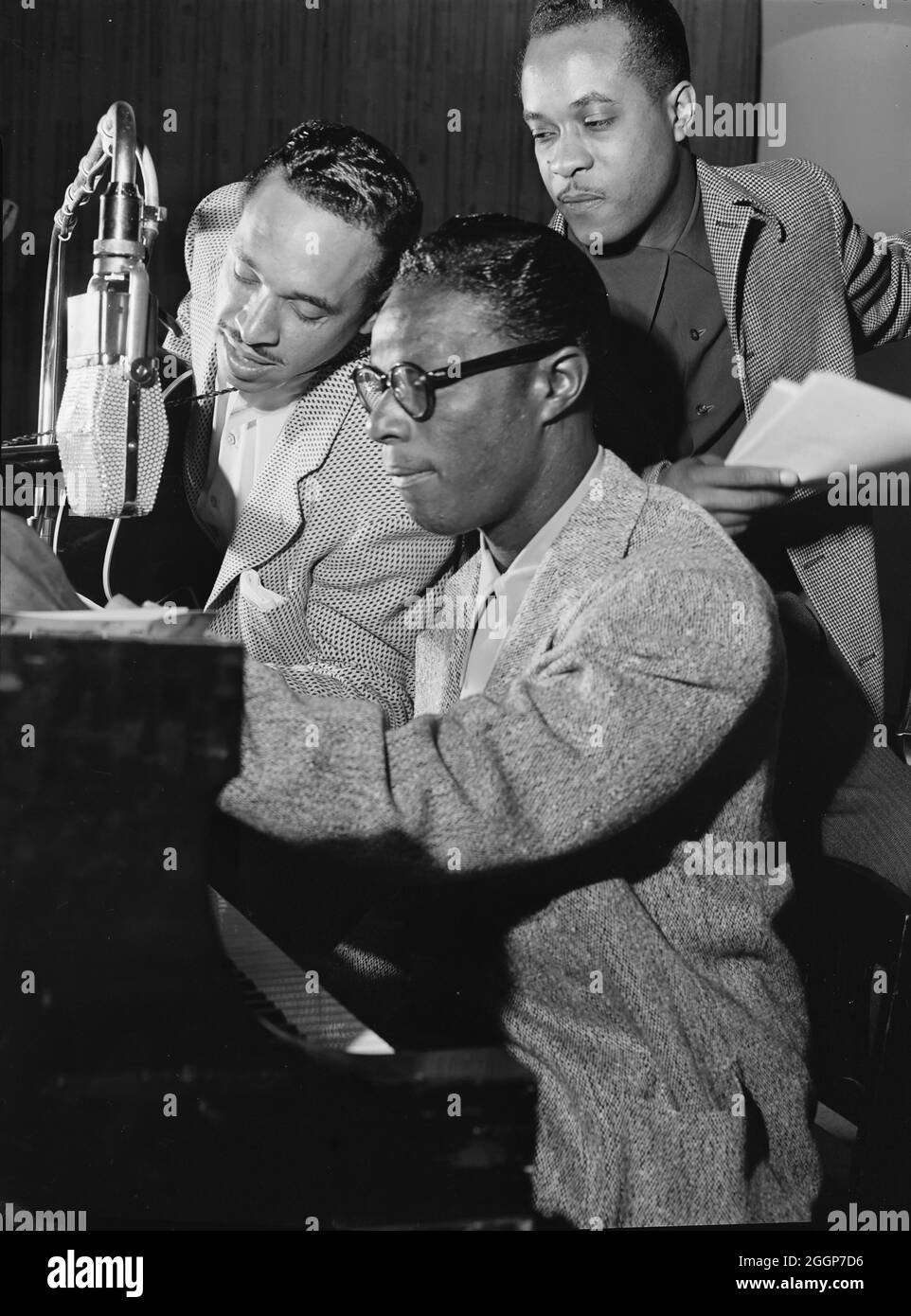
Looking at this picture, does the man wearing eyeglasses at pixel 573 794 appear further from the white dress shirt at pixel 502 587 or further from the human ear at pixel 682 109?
the human ear at pixel 682 109

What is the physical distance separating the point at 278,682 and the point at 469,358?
49cm

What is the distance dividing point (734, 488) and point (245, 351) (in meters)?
0.67

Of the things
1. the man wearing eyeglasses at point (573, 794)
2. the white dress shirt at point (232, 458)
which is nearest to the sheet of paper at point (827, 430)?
the man wearing eyeglasses at point (573, 794)

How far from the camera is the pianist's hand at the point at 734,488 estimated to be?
1883 millimetres

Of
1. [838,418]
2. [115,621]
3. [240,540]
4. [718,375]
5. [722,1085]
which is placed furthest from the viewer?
[718,375]

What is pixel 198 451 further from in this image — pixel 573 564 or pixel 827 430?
pixel 827 430

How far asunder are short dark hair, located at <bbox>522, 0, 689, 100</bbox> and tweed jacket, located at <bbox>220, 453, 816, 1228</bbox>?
77cm

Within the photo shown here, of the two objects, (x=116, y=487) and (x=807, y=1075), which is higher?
(x=116, y=487)

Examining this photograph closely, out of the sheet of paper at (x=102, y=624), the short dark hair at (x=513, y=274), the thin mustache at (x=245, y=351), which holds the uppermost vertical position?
the short dark hair at (x=513, y=274)

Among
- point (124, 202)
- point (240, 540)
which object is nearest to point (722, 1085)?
point (240, 540)

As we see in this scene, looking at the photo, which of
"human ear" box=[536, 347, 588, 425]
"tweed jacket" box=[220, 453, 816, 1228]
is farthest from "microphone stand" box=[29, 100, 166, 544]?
"human ear" box=[536, 347, 588, 425]

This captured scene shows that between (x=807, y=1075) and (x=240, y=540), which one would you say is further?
(x=240, y=540)
